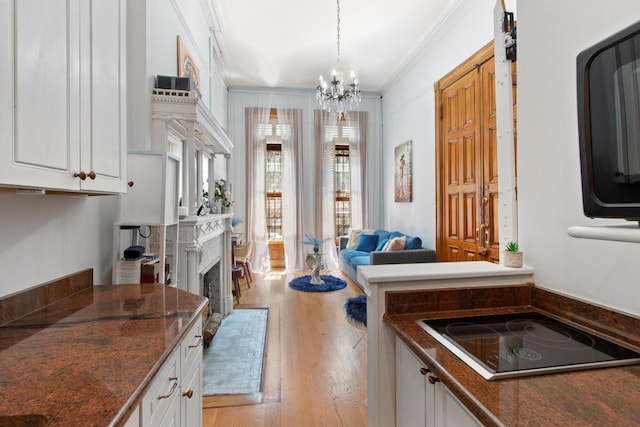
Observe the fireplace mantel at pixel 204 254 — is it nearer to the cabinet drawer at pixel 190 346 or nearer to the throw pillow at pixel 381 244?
the cabinet drawer at pixel 190 346

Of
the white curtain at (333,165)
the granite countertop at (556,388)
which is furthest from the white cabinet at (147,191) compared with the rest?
the white curtain at (333,165)

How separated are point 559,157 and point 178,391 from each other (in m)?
1.69

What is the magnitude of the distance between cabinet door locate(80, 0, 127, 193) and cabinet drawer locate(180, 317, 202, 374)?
2.27ft

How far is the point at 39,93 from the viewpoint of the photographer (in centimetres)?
100

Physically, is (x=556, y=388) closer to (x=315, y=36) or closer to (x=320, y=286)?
(x=320, y=286)

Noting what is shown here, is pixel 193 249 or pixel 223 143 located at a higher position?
pixel 223 143

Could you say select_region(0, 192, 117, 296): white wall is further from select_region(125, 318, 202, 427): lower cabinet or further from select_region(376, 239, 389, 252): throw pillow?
select_region(376, 239, 389, 252): throw pillow

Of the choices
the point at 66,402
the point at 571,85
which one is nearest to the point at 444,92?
the point at 571,85

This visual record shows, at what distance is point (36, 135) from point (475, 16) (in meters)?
4.17

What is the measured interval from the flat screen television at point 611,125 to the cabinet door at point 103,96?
162 centimetres

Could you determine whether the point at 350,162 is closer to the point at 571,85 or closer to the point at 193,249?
the point at 193,249

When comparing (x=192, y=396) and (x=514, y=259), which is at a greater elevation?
(x=514, y=259)

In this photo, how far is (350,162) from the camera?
667cm

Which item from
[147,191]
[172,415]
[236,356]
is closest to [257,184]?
[236,356]
